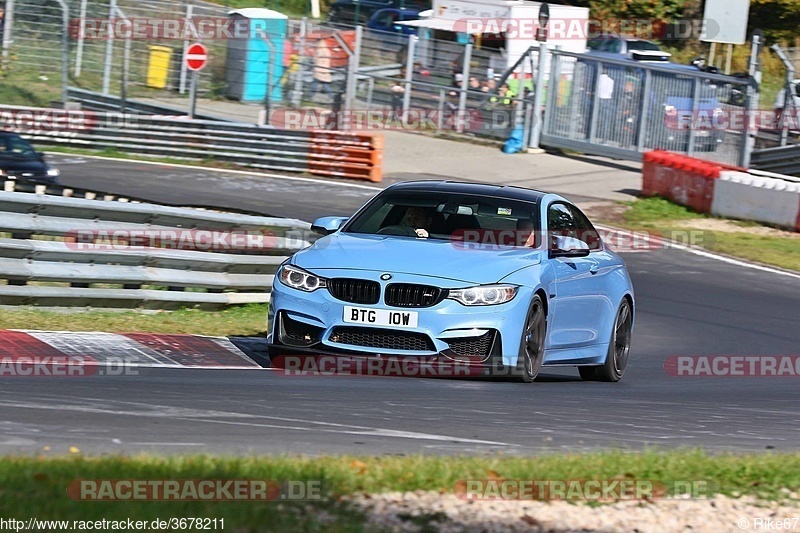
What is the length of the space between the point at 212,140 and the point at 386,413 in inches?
842

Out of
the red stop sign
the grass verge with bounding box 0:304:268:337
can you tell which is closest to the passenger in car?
the grass verge with bounding box 0:304:268:337

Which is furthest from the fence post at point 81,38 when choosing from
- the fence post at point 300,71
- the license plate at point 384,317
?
the license plate at point 384,317

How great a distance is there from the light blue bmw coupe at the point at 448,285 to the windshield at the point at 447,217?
→ 10 millimetres

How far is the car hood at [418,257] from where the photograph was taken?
8.61 m

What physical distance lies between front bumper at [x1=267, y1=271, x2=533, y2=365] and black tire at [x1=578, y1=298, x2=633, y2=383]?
2094 mm

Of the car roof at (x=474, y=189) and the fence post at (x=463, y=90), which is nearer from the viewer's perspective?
the car roof at (x=474, y=189)

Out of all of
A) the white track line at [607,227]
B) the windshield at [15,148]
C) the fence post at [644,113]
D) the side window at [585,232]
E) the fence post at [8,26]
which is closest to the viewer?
the side window at [585,232]

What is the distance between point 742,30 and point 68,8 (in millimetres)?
16048

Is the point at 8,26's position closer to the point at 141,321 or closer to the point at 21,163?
the point at 21,163

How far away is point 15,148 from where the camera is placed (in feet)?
70.8

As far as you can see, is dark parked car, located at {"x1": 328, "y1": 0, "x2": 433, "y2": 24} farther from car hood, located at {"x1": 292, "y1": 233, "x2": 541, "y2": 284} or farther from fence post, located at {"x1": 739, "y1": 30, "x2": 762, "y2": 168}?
car hood, located at {"x1": 292, "y1": 233, "x2": 541, "y2": 284}

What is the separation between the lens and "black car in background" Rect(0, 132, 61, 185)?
2080 centimetres

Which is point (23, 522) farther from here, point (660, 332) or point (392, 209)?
point (660, 332)

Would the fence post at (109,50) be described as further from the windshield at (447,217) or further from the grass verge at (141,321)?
the windshield at (447,217)
